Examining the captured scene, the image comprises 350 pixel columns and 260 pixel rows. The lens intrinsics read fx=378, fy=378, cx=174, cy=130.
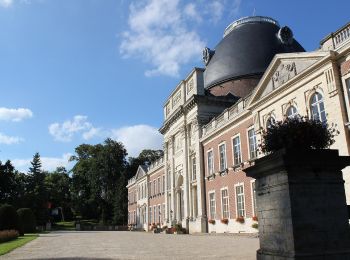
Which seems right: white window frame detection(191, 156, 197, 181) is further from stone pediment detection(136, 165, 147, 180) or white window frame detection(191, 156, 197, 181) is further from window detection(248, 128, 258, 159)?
stone pediment detection(136, 165, 147, 180)

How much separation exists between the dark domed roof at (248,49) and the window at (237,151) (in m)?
8.56

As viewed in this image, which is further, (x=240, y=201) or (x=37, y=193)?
(x=37, y=193)

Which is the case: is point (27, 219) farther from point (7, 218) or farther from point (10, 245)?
point (10, 245)

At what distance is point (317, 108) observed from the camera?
17.1 metres

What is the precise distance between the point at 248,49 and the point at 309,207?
28.4 meters

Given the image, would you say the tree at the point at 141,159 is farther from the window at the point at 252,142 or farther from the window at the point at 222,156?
the window at the point at 252,142

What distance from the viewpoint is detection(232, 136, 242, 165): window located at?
2470cm

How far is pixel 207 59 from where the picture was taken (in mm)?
36781

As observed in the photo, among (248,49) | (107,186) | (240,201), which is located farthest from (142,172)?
(240,201)

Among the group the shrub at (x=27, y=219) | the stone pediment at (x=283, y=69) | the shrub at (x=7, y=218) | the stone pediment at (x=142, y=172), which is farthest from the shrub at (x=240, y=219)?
the stone pediment at (x=142, y=172)

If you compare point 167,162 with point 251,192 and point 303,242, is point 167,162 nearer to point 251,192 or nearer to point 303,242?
point 251,192

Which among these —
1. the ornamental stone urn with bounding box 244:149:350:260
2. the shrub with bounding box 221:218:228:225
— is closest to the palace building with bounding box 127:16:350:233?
the shrub with bounding box 221:218:228:225

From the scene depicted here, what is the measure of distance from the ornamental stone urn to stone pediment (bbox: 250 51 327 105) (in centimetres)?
1151

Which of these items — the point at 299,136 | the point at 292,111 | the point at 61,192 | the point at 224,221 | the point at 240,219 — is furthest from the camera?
the point at 61,192
